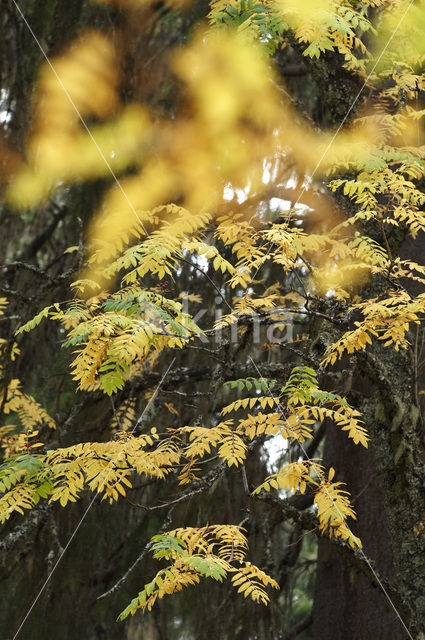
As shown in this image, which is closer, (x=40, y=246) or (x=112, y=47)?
(x=112, y=47)

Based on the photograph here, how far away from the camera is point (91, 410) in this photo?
13.8 ft

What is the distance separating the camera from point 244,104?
15.2 ft

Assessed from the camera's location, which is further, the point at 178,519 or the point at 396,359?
the point at 178,519

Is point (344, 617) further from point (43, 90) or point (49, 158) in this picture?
point (43, 90)

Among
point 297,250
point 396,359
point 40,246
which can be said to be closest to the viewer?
point 297,250

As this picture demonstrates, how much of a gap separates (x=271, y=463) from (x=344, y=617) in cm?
106

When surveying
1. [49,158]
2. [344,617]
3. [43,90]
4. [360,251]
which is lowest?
[344,617]

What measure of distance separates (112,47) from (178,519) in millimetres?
2892

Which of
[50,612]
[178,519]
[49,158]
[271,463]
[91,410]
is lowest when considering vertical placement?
[271,463]

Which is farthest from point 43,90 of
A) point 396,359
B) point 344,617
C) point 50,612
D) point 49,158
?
point 344,617

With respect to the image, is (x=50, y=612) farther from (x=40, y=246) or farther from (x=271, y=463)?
(x=40, y=246)

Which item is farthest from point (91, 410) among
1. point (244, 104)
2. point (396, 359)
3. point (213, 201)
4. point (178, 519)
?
point (244, 104)

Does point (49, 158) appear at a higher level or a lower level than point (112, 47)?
lower

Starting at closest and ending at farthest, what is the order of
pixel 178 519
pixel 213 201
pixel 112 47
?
pixel 178 519 < pixel 213 201 < pixel 112 47
